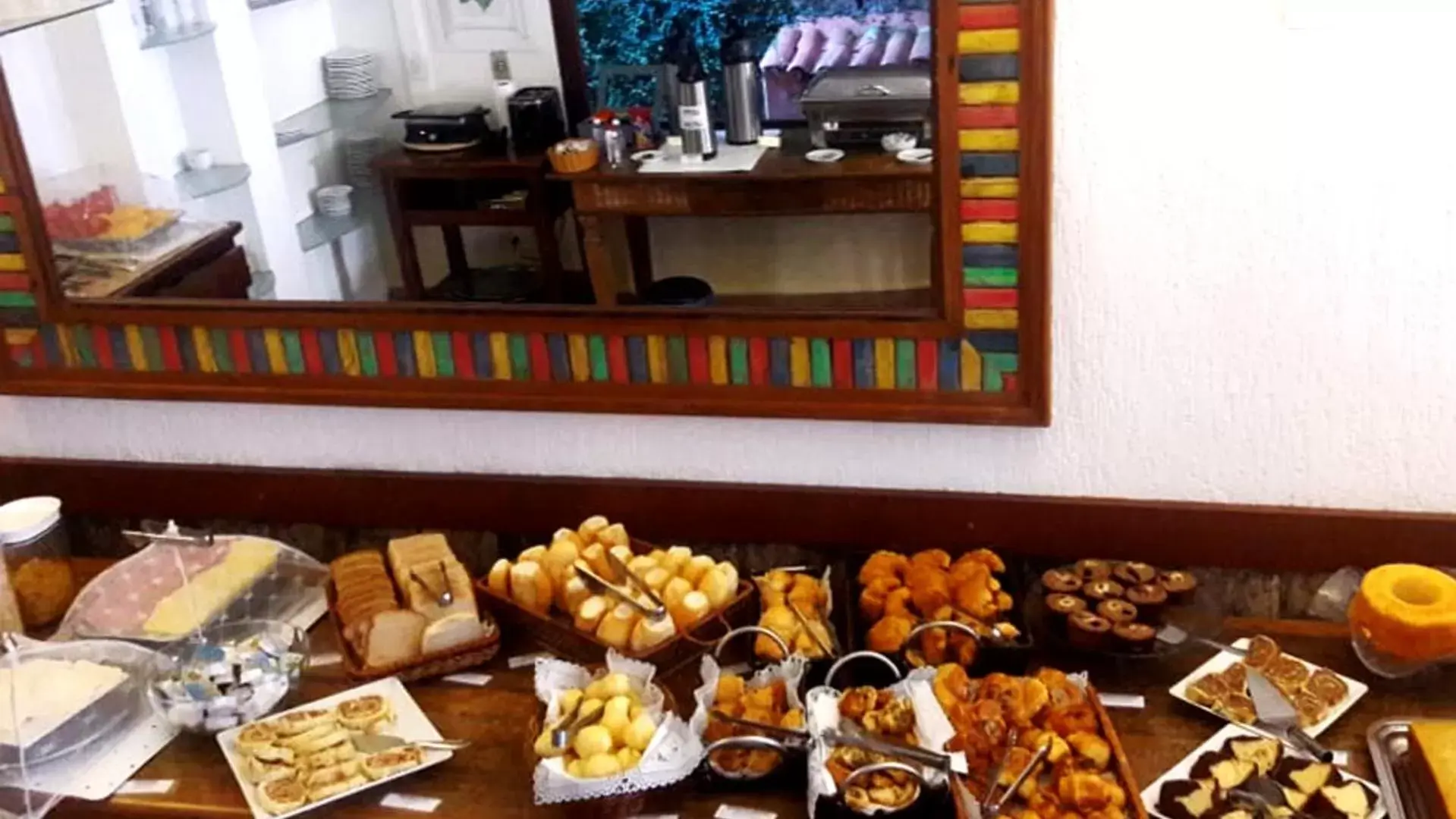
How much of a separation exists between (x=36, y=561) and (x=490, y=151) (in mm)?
818

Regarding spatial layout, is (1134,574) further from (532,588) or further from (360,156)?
(360,156)

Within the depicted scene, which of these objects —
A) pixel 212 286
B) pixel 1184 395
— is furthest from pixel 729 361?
pixel 212 286

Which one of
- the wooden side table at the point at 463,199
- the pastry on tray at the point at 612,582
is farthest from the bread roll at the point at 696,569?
the wooden side table at the point at 463,199

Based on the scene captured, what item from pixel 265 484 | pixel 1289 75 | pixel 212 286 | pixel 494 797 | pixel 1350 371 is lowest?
pixel 494 797

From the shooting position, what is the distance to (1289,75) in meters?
1.48

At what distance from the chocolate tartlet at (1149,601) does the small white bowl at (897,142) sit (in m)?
0.56

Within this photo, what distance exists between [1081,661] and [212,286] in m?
1.16

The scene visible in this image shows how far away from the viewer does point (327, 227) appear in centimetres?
179

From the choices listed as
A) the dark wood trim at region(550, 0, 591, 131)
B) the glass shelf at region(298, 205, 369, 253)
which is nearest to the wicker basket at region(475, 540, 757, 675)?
the glass shelf at region(298, 205, 369, 253)

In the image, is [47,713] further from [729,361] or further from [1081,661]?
[1081,661]

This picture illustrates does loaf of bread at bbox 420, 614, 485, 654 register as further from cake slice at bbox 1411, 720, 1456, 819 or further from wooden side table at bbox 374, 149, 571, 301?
cake slice at bbox 1411, 720, 1456, 819

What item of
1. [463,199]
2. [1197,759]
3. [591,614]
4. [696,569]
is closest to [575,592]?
[591,614]

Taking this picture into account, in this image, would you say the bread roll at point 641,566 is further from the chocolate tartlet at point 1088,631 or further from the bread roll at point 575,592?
the chocolate tartlet at point 1088,631

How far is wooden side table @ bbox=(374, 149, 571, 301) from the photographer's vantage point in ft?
5.60
